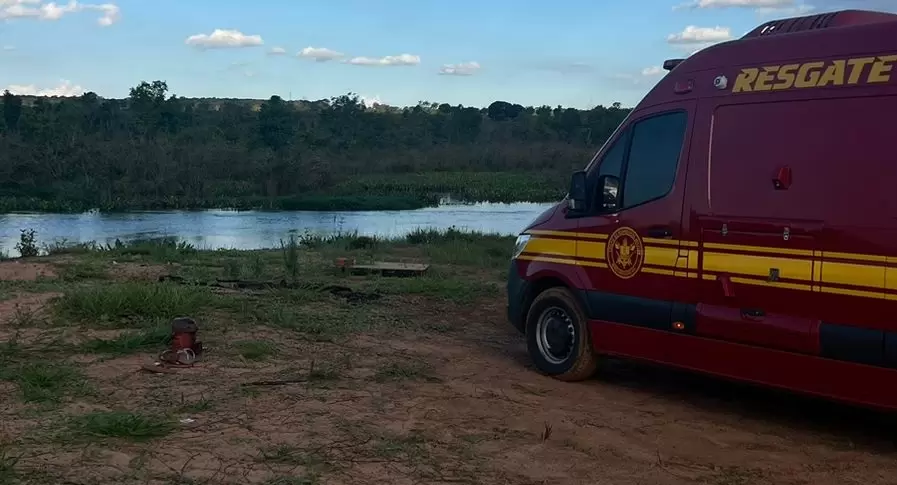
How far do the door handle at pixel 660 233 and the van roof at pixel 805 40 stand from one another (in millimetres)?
1163

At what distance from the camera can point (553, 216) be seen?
7.66 metres

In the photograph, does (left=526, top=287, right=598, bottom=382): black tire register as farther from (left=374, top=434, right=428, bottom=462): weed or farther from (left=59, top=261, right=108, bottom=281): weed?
(left=59, top=261, right=108, bottom=281): weed

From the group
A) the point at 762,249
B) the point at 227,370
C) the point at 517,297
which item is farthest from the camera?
the point at 517,297

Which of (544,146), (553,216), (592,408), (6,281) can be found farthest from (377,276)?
(544,146)

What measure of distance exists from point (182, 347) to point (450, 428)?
2.75 metres

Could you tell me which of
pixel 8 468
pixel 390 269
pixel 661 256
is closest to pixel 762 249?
pixel 661 256

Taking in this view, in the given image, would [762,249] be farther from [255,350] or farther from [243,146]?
[243,146]

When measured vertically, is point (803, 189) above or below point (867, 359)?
above

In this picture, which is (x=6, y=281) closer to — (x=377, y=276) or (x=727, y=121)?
(x=377, y=276)

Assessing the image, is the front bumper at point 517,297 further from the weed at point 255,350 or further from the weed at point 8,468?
the weed at point 8,468

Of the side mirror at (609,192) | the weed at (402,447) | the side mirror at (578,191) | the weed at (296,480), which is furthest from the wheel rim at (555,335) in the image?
the weed at (296,480)

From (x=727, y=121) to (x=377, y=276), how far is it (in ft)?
25.5

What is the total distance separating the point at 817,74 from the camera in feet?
19.1

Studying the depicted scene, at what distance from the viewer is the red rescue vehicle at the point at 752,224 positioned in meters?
5.44
